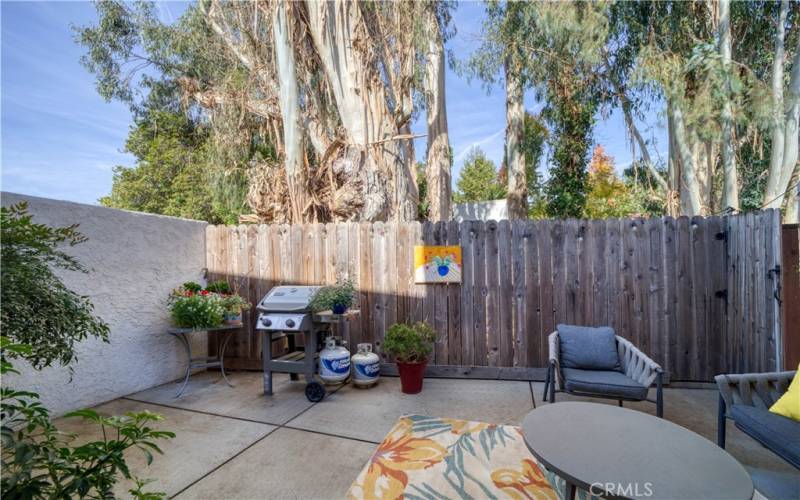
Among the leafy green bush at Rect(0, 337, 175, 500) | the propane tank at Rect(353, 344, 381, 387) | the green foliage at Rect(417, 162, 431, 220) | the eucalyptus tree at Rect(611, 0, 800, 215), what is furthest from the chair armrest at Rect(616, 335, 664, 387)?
the green foliage at Rect(417, 162, 431, 220)

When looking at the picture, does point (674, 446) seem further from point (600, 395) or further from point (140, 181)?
point (140, 181)

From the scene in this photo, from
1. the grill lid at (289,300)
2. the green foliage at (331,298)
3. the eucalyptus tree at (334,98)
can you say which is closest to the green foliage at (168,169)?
the eucalyptus tree at (334,98)

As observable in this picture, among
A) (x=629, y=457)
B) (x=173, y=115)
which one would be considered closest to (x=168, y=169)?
(x=173, y=115)

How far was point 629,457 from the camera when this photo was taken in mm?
1644

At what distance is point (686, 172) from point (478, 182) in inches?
586

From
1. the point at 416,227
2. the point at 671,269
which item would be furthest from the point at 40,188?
the point at 671,269

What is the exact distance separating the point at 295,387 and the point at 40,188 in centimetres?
289

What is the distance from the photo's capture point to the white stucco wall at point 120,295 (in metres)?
3.18

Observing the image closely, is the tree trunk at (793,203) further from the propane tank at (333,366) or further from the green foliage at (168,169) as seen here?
the green foliage at (168,169)

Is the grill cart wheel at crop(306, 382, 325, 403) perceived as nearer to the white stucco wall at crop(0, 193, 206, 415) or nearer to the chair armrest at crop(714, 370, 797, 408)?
the white stucco wall at crop(0, 193, 206, 415)

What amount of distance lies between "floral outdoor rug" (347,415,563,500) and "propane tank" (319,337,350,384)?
3.25 feet

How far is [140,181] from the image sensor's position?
13828mm

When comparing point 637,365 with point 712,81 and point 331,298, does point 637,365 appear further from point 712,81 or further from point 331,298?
point 712,81

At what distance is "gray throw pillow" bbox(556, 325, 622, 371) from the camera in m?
3.26
